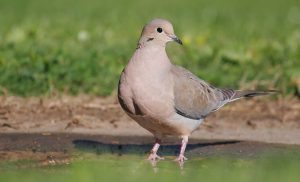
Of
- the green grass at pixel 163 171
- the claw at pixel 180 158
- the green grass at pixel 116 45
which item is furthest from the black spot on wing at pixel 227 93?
the green grass at pixel 116 45

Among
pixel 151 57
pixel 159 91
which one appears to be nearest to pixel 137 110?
pixel 159 91

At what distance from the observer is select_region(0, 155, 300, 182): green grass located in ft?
19.5

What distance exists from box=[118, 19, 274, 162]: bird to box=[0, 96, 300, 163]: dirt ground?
0.40 metres

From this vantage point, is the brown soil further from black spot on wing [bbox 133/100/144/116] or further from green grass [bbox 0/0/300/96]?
black spot on wing [bbox 133/100/144/116]

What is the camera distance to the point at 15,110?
27.9ft

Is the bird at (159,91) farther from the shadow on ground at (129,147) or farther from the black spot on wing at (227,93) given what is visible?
the black spot on wing at (227,93)

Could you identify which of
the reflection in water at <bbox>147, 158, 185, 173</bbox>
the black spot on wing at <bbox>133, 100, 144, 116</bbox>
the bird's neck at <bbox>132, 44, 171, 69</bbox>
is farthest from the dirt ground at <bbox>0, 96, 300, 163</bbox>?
the bird's neck at <bbox>132, 44, 171, 69</bbox>

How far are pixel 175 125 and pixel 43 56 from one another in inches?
105

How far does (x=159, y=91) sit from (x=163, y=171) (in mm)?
701

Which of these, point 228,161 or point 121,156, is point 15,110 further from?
point 228,161

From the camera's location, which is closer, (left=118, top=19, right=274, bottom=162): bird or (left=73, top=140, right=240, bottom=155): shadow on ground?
(left=118, top=19, right=274, bottom=162): bird

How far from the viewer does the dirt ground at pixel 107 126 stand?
7.64m

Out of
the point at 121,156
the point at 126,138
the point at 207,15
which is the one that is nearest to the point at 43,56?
the point at 126,138

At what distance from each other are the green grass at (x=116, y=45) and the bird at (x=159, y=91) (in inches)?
74.6
